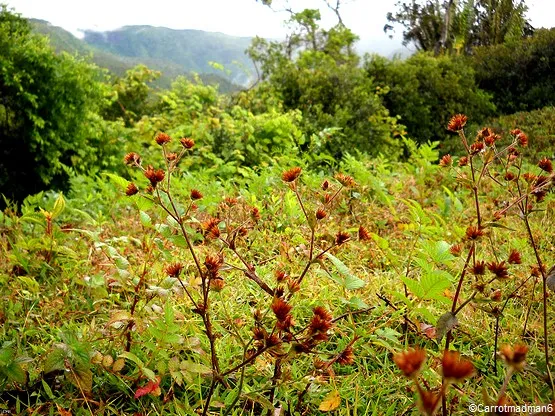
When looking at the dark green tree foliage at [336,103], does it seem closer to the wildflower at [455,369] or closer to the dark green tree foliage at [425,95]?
the dark green tree foliage at [425,95]

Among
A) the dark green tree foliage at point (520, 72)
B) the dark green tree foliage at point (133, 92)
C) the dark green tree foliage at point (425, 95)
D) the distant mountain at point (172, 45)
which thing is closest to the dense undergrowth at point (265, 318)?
the dark green tree foliage at point (425, 95)

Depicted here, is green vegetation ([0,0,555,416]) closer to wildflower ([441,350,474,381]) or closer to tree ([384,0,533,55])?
wildflower ([441,350,474,381])

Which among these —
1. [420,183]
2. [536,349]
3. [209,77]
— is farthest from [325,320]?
[209,77]

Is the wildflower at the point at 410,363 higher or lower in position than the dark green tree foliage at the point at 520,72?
lower

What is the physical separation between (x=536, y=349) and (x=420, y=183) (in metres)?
2.52

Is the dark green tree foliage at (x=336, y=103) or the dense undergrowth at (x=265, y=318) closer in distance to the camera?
the dense undergrowth at (x=265, y=318)

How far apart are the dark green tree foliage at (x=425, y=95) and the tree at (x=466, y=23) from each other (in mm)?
1323

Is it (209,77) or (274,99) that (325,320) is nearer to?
(274,99)

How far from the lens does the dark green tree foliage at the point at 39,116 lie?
3.94m

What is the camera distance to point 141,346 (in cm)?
135

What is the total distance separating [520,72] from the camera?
9758 mm

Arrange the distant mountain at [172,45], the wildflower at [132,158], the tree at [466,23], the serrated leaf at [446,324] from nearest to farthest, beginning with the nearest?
1. the serrated leaf at [446,324]
2. the wildflower at [132,158]
3. the tree at [466,23]
4. the distant mountain at [172,45]

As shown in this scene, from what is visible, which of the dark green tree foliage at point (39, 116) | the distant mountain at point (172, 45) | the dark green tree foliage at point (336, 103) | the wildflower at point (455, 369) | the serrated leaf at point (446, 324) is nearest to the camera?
the wildflower at point (455, 369)

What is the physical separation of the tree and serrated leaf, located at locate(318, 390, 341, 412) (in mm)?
8182
